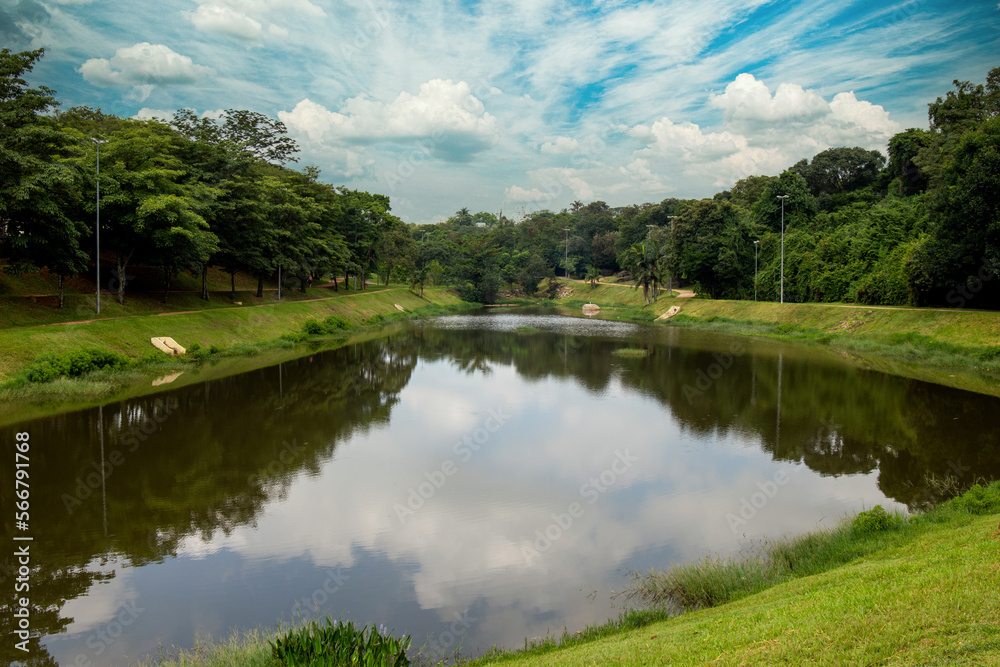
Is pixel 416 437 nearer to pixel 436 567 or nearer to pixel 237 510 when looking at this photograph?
pixel 237 510

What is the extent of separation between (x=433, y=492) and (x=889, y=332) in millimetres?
29528

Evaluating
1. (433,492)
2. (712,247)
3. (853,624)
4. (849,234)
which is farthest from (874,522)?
(712,247)

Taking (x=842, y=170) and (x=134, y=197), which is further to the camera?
(x=842, y=170)

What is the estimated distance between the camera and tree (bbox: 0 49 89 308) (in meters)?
21.1

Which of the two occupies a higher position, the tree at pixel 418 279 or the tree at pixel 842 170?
the tree at pixel 842 170

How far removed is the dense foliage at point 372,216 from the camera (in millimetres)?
23406

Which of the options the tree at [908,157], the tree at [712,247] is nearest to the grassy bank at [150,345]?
the tree at [712,247]

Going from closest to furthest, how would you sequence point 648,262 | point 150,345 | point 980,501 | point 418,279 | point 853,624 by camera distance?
point 853,624 → point 980,501 → point 150,345 → point 648,262 → point 418,279

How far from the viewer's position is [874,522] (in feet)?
29.8

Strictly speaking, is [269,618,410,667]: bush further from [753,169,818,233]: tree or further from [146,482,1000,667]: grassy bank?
[753,169,818,233]: tree

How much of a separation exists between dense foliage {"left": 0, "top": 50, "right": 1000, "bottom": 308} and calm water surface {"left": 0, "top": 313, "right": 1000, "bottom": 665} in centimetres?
993

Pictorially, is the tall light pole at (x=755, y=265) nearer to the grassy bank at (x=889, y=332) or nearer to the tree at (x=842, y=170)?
the grassy bank at (x=889, y=332)

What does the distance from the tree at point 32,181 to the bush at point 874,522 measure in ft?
87.1

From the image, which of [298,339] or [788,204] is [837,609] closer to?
[298,339]
